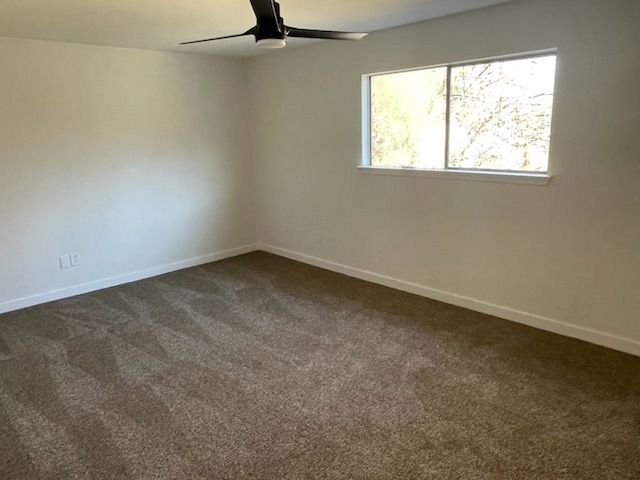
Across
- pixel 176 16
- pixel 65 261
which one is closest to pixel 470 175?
pixel 176 16

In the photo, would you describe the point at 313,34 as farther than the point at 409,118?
No

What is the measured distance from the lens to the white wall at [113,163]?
4039mm

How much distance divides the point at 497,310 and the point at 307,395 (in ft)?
5.99

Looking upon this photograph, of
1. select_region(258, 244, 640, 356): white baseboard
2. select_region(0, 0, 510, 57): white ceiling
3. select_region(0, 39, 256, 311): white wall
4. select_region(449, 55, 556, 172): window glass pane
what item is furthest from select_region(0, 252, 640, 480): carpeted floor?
select_region(0, 0, 510, 57): white ceiling

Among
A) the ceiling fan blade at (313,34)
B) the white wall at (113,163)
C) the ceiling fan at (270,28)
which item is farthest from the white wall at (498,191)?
the ceiling fan at (270,28)

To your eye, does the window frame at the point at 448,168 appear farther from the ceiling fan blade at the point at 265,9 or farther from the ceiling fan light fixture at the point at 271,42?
the ceiling fan blade at the point at 265,9

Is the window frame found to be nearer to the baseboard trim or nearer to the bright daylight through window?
the bright daylight through window

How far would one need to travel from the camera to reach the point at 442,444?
2256 mm

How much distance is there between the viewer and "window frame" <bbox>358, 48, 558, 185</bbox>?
3.28m

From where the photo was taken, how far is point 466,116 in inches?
146

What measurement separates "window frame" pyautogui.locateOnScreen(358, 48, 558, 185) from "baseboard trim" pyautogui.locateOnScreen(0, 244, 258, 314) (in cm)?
208

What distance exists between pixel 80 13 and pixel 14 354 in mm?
2418

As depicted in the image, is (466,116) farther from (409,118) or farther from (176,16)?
(176,16)

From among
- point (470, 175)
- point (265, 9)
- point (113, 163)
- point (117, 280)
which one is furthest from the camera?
point (117, 280)
